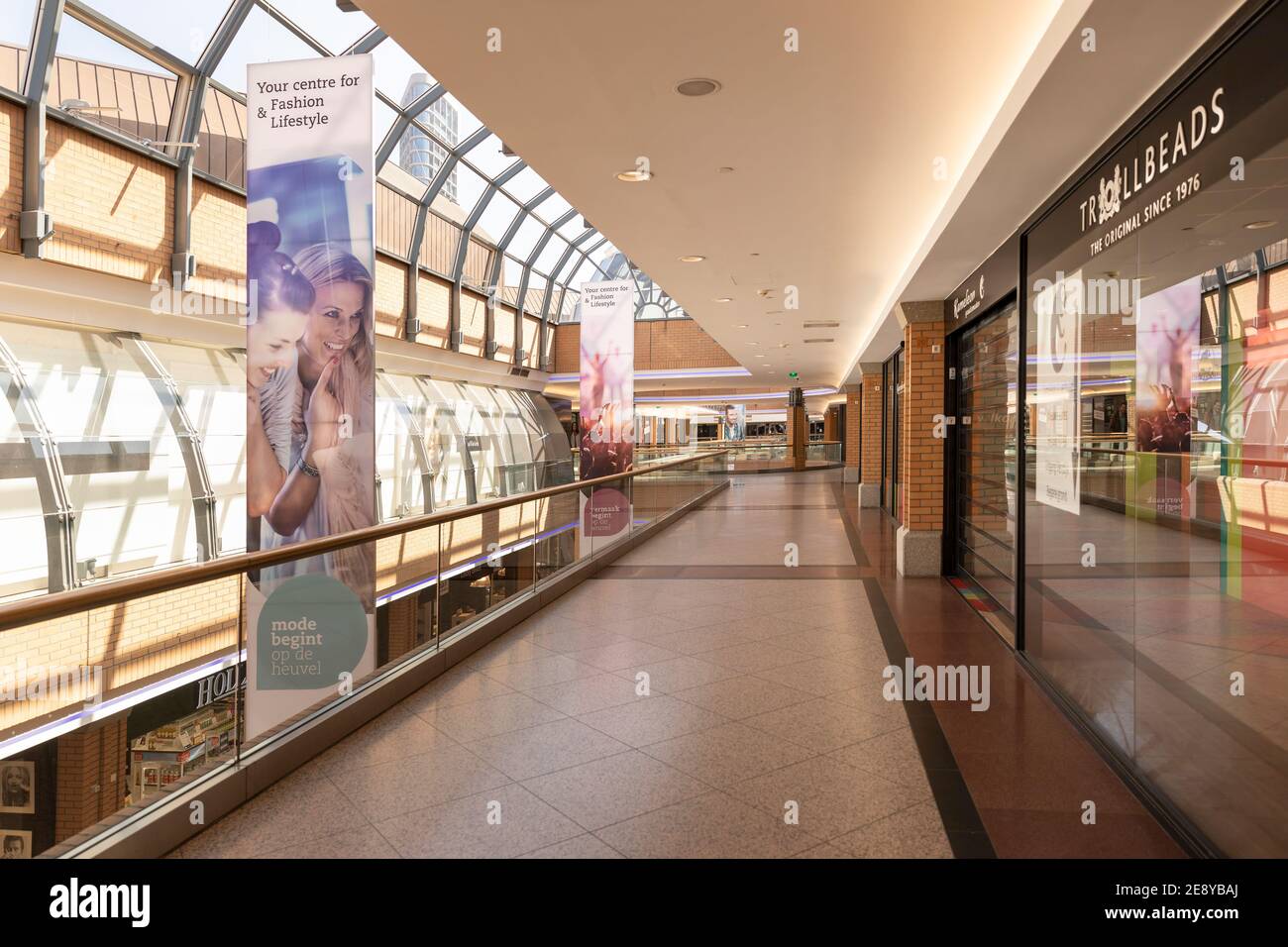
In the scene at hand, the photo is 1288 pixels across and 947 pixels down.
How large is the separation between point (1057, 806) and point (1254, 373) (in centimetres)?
169

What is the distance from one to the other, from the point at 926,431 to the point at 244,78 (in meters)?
9.10

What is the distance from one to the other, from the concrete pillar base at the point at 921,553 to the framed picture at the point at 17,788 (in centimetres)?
712

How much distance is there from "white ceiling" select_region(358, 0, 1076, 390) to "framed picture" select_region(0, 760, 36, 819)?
2594 mm

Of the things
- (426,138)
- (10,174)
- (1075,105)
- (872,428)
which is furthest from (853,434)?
(1075,105)

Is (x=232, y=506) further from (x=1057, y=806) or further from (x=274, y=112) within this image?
(x=1057, y=806)

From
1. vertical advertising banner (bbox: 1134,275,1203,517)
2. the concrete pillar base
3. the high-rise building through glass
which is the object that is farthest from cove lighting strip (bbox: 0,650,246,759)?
the high-rise building through glass

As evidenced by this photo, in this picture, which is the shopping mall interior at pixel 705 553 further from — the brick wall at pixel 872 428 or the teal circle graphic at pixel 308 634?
the brick wall at pixel 872 428

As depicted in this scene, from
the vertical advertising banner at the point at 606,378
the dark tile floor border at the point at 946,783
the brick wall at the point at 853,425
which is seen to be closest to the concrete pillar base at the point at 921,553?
the dark tile floor border at the point at 946,783

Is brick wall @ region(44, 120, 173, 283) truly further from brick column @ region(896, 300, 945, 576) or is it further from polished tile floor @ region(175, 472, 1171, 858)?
brick column @ region(896, 300, 945, 576)

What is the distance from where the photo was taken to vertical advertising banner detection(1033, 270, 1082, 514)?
Answer: 168 inches

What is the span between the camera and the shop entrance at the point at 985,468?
5.86 metres

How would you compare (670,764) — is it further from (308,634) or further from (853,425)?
(853,425)

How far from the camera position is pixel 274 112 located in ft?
17.2
